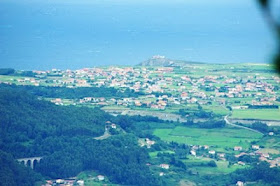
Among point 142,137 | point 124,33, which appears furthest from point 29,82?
point 124,33

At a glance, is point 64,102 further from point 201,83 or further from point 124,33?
point 124,33

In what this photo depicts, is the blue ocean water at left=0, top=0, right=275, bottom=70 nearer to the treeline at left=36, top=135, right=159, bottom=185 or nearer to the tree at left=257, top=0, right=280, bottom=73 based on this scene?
the treeline at left=36, top=135, right=159, bottom=185

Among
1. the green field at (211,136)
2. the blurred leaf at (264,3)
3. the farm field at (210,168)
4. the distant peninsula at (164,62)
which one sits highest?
the blurred leaf at (264,3)

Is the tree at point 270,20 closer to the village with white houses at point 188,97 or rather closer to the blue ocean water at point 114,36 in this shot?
the village with white houses at point 188,97

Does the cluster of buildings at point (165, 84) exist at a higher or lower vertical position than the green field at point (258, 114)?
higher

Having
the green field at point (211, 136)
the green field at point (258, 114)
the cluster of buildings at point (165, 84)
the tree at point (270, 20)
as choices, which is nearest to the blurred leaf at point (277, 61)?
the tree at point (270, 20)

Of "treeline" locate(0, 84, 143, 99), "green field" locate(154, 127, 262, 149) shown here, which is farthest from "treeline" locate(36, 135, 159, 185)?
"treeline" locate(0, 84, 143, 99)

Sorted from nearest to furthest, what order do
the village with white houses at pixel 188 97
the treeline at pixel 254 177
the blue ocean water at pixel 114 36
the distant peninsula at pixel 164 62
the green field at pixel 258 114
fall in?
the treeline at pixel 254 177
the village with white houses at pixel 188 97
the green field at pixel 258 114
the distant peninsula at pixel 164 62
the blue ocean water at pixel 114 36
